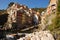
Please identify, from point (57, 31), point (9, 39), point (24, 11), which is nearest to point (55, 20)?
point (57, 31)

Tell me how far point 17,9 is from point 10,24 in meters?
14.4

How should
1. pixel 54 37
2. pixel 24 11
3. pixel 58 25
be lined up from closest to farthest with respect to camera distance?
pixel 54 37
pixel 58 25
pixel 24 11

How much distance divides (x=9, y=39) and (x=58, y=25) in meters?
35.8

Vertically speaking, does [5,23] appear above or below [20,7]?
below

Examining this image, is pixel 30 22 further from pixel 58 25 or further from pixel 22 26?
pixel 58 25

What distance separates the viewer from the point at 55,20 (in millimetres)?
A: 30562

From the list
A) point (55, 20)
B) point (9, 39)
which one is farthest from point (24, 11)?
point (55, 20)

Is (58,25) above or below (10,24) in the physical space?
below

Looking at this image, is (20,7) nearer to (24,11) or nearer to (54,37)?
(24,11)

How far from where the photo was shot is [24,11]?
12925 cm

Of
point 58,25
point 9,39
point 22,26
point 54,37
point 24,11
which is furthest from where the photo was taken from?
point 24,11

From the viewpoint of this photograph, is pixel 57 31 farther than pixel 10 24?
No

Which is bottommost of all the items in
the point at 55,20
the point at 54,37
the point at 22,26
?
the point at 54,37

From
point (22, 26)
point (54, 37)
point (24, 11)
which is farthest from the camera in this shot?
point (24, 11)
